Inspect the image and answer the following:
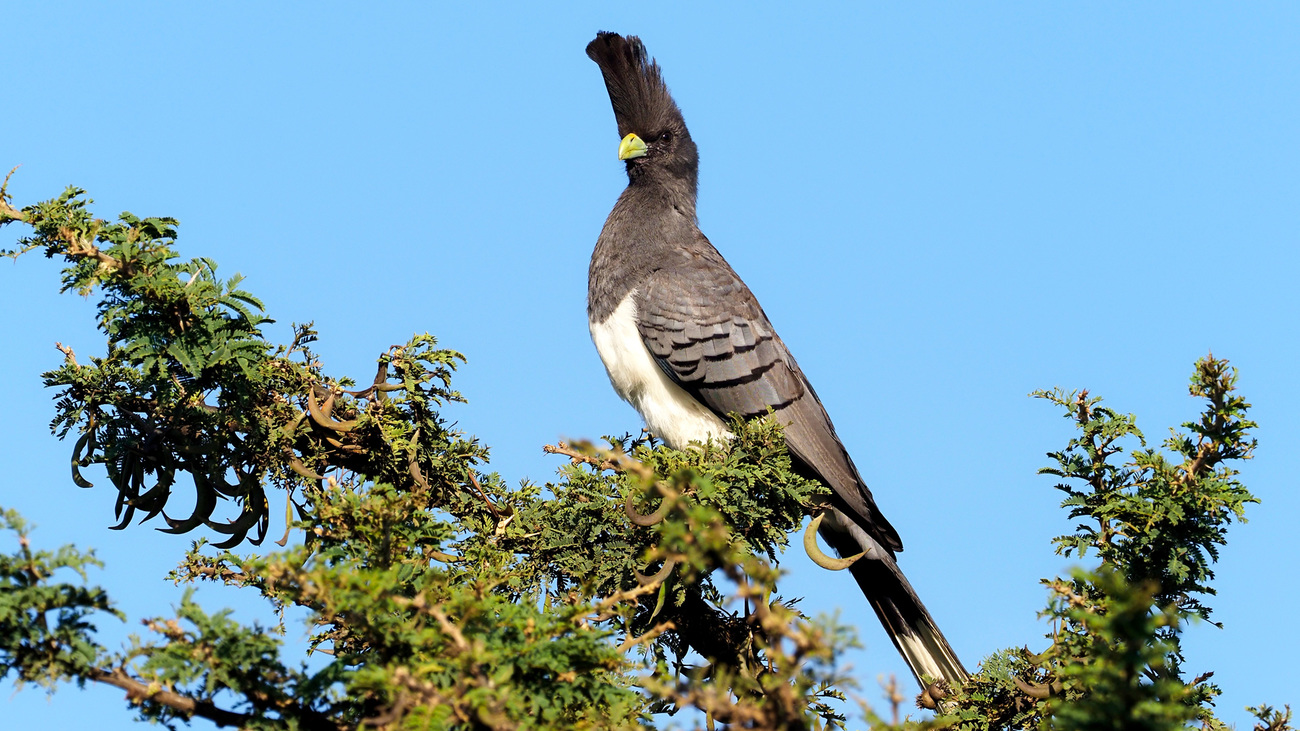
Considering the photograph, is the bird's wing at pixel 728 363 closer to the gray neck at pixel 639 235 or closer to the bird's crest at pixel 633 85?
the gray neck at pixel 639 235

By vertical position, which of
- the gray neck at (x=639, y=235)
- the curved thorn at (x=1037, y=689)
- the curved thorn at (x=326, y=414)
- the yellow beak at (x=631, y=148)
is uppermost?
the yellow beak at (x=631, y=148)

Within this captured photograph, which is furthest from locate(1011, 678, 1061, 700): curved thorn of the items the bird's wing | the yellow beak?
the yellow beak

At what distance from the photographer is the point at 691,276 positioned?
22.1ft

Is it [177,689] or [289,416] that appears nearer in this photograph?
[177,689]

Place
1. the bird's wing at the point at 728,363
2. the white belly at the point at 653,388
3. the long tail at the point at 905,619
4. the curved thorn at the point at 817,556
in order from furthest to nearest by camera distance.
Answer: the white belly at the point at 653,388, the bird's wing at the point at 728,363, the long tail at the point at 905,619, the curved thorn at the point at 817,556

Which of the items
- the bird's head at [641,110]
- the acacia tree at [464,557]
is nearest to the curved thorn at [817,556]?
the acacia tree at [464,557]

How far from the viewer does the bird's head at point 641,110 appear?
7.57 m

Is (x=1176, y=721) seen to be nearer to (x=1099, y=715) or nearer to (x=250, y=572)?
(x=1099, y=715)

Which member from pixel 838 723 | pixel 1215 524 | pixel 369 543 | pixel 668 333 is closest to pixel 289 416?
pixel 369 543

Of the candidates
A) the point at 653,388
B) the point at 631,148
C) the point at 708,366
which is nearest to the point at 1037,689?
the point at 708,366

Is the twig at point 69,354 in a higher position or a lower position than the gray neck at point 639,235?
lower

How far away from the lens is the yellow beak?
7477 mm

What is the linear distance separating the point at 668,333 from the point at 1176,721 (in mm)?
4340

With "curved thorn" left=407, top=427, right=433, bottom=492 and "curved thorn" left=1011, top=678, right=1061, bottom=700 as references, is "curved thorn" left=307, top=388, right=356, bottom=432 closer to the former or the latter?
"curved thorn" left=407, top=427, right=433, bottom=492
